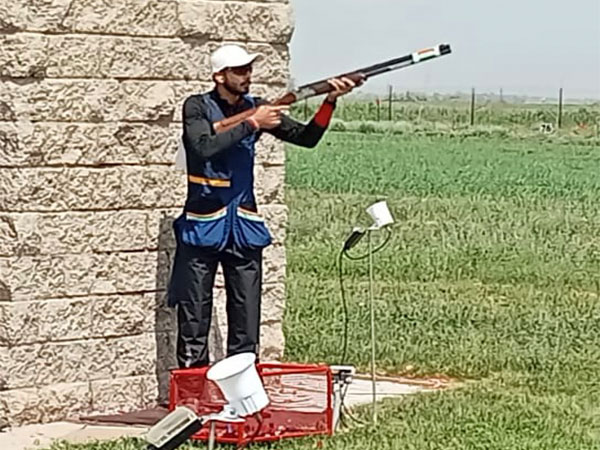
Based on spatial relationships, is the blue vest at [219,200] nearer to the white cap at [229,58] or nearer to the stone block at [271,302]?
the white cap at [229,58]

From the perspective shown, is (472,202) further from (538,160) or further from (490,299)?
(538,160)

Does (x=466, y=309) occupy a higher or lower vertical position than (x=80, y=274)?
lower

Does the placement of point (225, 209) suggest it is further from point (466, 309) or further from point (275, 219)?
point (466, 309)

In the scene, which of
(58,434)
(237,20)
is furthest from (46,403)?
(237,20)

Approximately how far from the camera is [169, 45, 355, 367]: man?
8859mm

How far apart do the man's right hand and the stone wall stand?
92 centimetres

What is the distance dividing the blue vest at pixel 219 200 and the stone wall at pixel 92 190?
511 mm

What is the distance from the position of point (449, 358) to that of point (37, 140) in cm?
365

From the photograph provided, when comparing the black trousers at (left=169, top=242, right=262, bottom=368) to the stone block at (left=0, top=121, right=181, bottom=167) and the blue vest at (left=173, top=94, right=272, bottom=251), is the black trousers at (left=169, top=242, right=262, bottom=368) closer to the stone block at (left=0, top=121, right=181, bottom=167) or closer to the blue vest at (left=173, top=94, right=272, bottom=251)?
the blue vest at (left=173, top=94, right=272, bottom=251)

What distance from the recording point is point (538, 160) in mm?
41406

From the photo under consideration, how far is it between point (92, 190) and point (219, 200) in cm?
77

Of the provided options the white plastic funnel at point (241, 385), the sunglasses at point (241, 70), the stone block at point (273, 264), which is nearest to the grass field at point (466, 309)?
the stone block at point (273, 264)

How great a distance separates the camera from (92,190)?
9.23 meters

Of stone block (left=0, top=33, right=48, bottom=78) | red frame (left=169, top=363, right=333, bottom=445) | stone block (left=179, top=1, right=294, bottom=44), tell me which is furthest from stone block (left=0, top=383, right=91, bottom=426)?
stone block (left=179, top=1, right=294, bottom=44)
